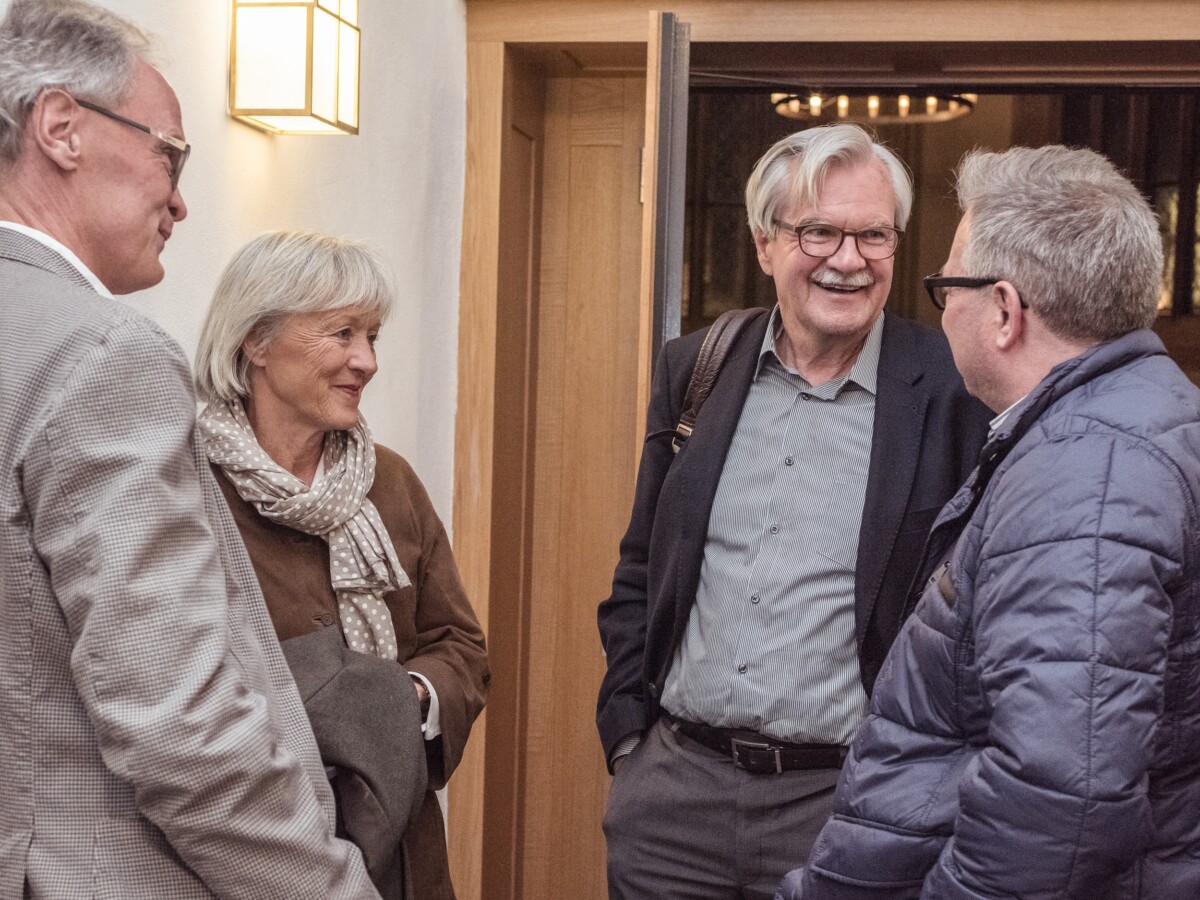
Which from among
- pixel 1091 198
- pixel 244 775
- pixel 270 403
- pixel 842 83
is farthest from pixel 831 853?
pixel 842 83

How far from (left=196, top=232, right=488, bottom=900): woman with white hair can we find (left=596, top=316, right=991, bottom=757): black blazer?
35cm

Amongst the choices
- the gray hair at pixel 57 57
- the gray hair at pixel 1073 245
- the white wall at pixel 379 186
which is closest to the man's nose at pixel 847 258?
the gray hair at pixel 1073 245

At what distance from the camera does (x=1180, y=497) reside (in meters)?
1.33

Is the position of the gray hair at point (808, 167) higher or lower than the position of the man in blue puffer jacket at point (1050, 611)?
higher

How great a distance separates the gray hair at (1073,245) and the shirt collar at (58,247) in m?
0.99

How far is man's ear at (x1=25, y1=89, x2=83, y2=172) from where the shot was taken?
1337mm

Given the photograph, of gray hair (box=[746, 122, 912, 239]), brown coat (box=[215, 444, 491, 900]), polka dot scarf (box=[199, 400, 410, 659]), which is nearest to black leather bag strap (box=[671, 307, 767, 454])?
gray hair (box=[746, 122, 912, 239])

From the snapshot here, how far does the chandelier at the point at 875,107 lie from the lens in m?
3.39

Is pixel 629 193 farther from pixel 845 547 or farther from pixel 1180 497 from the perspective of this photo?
pixel 1180 497

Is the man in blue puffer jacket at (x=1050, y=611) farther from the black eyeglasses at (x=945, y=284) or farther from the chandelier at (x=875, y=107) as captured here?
the chandelier at (x=875, y=107)

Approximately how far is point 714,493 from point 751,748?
0.42 m

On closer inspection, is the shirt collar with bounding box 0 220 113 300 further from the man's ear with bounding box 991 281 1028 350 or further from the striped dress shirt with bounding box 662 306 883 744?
the striped dress shirt with bounding box 662 306 883 744

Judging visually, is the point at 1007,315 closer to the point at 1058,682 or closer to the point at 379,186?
the point at 1058,682

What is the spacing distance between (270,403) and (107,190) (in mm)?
653
